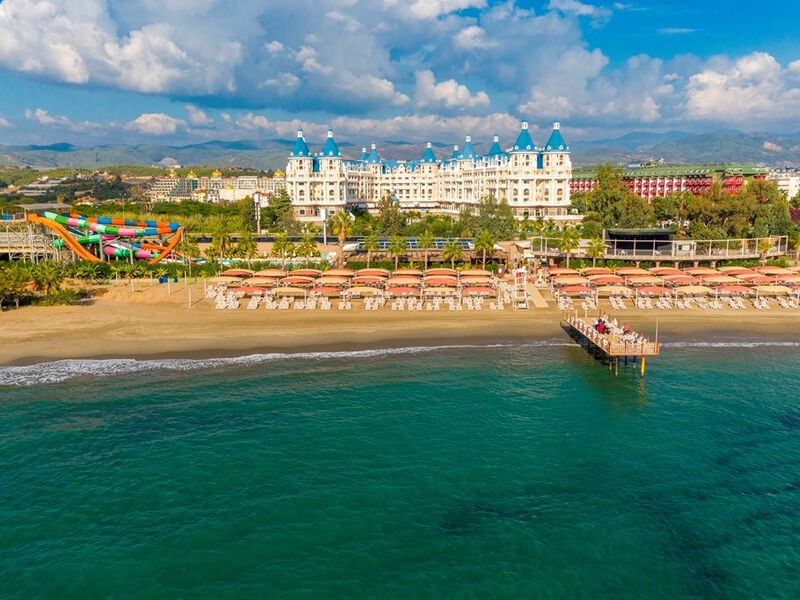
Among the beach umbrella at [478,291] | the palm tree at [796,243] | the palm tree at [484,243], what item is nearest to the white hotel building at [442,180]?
the palm tree at [484,243]

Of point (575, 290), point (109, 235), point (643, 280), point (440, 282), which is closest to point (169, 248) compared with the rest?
point (109, 235)

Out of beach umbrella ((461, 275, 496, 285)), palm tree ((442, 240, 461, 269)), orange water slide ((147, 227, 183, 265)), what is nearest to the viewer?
beach umbrella ((461, 275, 496, 285))

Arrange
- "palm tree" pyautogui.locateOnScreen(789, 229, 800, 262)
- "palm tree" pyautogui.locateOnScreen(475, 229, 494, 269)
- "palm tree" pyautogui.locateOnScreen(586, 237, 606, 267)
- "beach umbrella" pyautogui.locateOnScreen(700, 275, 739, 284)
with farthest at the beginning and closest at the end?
1. "palm tree" pyautogui.locateOnScreen(789, 229, 800, 262)
2. "palm tree" pyautogui.locateOnScreen(586, 237, 606, 267)
3. "palm tree" pyautogui.locateOnScreen(475, 229, 494, 269)
4. "beach umbrella" pyautogui.locateOnScreen(700, 275, 739, 284)

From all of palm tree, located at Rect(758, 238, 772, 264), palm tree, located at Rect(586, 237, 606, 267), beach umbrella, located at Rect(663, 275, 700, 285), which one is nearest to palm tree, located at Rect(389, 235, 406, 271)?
palm tree, located at Rect(586, 237, 606, 267)

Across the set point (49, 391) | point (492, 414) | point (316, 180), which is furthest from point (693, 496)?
point (316, 180)

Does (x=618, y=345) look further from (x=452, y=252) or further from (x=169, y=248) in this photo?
(x=169, y=248)

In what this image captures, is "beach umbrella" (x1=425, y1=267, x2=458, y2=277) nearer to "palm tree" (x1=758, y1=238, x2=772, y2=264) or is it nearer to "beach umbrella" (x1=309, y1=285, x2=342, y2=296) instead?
"beach umbrella" (x1=309, y1=285, x2=342, y2=296)
